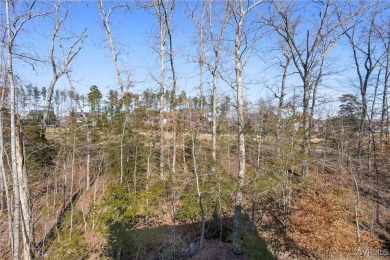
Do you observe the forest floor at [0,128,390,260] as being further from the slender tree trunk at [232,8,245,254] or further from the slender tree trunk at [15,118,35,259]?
the slender tree trunk at [15,118,35,259]

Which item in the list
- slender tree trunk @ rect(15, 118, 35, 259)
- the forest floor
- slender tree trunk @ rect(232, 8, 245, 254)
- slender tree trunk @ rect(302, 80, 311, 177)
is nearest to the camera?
slender tree trunk @ rect(15, 118, 35, 259)

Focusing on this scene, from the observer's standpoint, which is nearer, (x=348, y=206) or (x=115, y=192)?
(x=115, y=192)

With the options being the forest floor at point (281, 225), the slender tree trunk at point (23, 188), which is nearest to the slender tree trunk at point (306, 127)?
the forest floor at point (281, 225)

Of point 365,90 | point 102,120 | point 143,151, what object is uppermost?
point 365,90

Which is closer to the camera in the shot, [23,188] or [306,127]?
[23,188]

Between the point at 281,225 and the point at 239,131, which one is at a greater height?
the point at 239,131

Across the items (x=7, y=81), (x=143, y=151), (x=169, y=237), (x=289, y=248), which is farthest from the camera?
(x=143, y=151)

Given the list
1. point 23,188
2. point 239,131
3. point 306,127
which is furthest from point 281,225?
point 23,188

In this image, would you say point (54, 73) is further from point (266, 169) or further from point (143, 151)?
point (266, 169)

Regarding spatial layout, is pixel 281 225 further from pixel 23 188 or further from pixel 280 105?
pixel 23 188

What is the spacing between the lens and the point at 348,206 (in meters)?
8.53

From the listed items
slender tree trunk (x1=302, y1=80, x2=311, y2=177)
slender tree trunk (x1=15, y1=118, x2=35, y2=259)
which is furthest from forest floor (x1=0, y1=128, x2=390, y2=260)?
slender tree trunk (x1=15, y1=118, x2=35, y2=259)

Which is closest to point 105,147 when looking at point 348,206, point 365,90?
point 348,206

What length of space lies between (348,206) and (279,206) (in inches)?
96.3
